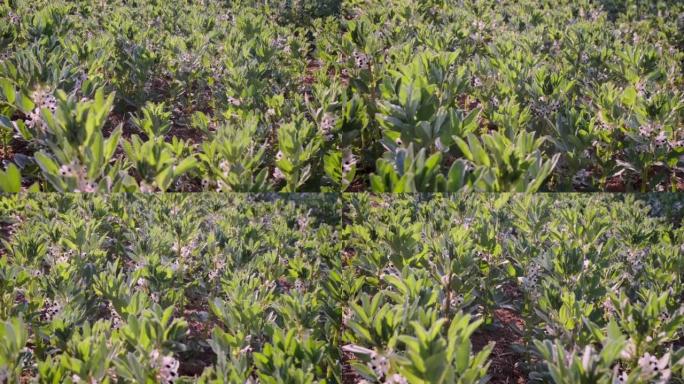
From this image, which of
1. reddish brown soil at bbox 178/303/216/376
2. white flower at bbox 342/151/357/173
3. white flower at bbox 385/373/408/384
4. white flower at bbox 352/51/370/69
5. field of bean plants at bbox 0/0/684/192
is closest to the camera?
white flower at bbox 385/373/408/384

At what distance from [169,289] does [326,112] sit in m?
0.76

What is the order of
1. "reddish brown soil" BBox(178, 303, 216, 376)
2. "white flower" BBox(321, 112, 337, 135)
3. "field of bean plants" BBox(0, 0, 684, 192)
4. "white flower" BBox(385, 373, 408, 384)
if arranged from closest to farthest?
"white flower" BBox(385, 373, 408, 384) → "reddish brown soil" BBox(178, 303, 216, 376) → "field of bean plants" BBox(0, 0, 684, 192) → "white flower" BBox(321, 112, 337, 135)

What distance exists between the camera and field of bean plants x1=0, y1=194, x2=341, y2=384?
135 cm

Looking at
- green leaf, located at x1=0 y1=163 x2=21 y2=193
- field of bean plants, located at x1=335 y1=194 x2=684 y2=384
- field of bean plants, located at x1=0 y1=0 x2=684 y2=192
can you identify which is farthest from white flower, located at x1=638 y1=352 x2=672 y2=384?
green leaf, located at x1=0 y1=163 x2=21 y2=193

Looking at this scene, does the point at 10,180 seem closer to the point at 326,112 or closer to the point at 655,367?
the point at 326,112

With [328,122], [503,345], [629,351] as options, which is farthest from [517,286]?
[328,122]

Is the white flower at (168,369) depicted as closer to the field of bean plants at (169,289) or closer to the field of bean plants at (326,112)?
the field of bean plants at (169,289)

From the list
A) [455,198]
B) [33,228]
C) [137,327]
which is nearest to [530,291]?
[455,198]

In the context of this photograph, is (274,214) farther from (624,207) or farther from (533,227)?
(624,207)

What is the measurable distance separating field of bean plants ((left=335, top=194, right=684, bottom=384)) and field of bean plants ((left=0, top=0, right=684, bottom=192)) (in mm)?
127

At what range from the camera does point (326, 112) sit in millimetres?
2064

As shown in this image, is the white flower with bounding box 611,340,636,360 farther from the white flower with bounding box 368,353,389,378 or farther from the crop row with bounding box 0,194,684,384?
the white flower with bounding box 368,353,389,378

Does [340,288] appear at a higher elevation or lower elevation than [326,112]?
lower

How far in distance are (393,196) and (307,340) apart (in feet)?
1.72
